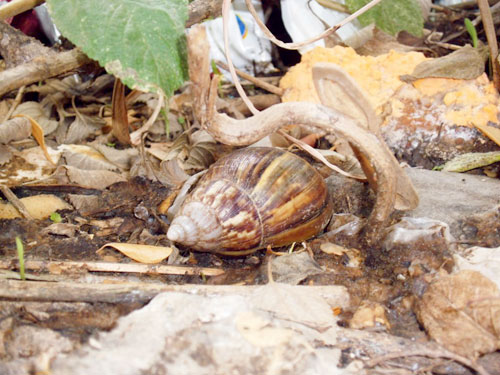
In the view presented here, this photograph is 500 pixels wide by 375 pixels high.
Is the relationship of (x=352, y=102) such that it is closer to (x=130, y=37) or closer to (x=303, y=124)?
(x=303, y=124)

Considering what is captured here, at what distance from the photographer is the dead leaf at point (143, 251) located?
1288mm

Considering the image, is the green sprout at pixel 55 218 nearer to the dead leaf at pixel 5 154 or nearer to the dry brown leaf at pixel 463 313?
the dead leaf at pixel 5 154

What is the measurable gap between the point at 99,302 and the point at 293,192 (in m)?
0.54

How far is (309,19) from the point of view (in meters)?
2.12

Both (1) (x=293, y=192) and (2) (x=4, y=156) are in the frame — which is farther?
(2) (x=4, y=156)

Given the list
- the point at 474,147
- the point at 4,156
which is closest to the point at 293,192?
the point at 474,147

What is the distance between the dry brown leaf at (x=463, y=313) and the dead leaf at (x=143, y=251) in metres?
0.63

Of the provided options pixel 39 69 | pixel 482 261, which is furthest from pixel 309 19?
pixel 482 261

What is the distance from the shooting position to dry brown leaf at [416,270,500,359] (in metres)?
0.98

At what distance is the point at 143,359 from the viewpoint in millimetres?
867

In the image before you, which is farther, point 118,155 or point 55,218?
point 118,155

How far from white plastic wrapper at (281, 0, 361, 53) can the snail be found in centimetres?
96

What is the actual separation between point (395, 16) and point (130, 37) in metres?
1.04

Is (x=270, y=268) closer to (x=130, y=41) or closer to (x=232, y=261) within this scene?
(x=232, y=261)
